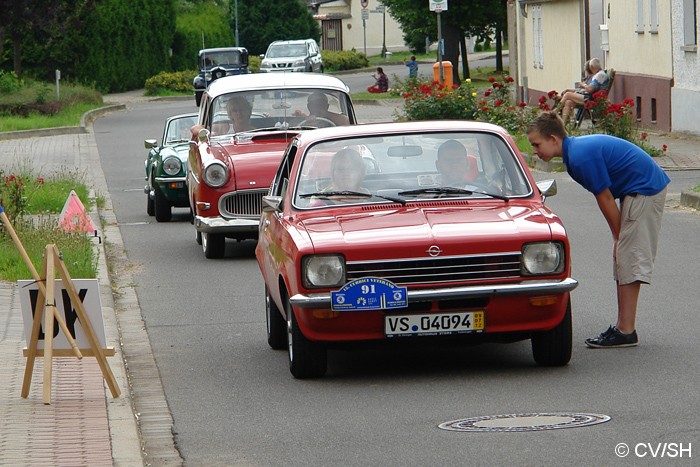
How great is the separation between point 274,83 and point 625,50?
18.5m

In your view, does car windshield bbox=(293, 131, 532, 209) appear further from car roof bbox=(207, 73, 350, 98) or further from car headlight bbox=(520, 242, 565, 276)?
car roof bbox=(207, 73, 350, 98)

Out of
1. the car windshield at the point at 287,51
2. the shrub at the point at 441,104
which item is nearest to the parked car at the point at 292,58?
the car windshield at the point at 287,51

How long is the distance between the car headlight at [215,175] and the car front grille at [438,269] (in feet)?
22.9

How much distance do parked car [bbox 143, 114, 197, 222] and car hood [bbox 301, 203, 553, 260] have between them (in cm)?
1055

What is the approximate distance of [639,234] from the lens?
30.0 feet

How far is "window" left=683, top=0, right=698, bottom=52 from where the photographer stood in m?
28.5

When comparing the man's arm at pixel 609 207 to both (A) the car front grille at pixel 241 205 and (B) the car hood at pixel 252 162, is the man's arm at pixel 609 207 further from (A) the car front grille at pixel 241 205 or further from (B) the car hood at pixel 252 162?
(A) the car front grille at pixel 241 205

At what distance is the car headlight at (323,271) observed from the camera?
27.0 ft

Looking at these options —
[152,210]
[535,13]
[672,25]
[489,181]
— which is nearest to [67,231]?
[152,210]

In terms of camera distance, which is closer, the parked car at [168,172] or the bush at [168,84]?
the parked car at [168,172]

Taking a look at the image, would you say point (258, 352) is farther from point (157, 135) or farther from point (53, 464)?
point (157, 135)

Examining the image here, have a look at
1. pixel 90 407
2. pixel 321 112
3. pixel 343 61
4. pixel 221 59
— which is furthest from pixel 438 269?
pixel 343 61

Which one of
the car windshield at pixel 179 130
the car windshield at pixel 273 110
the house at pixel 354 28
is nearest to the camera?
the car windshield at pixel 273 110

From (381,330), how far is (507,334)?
76 cm
